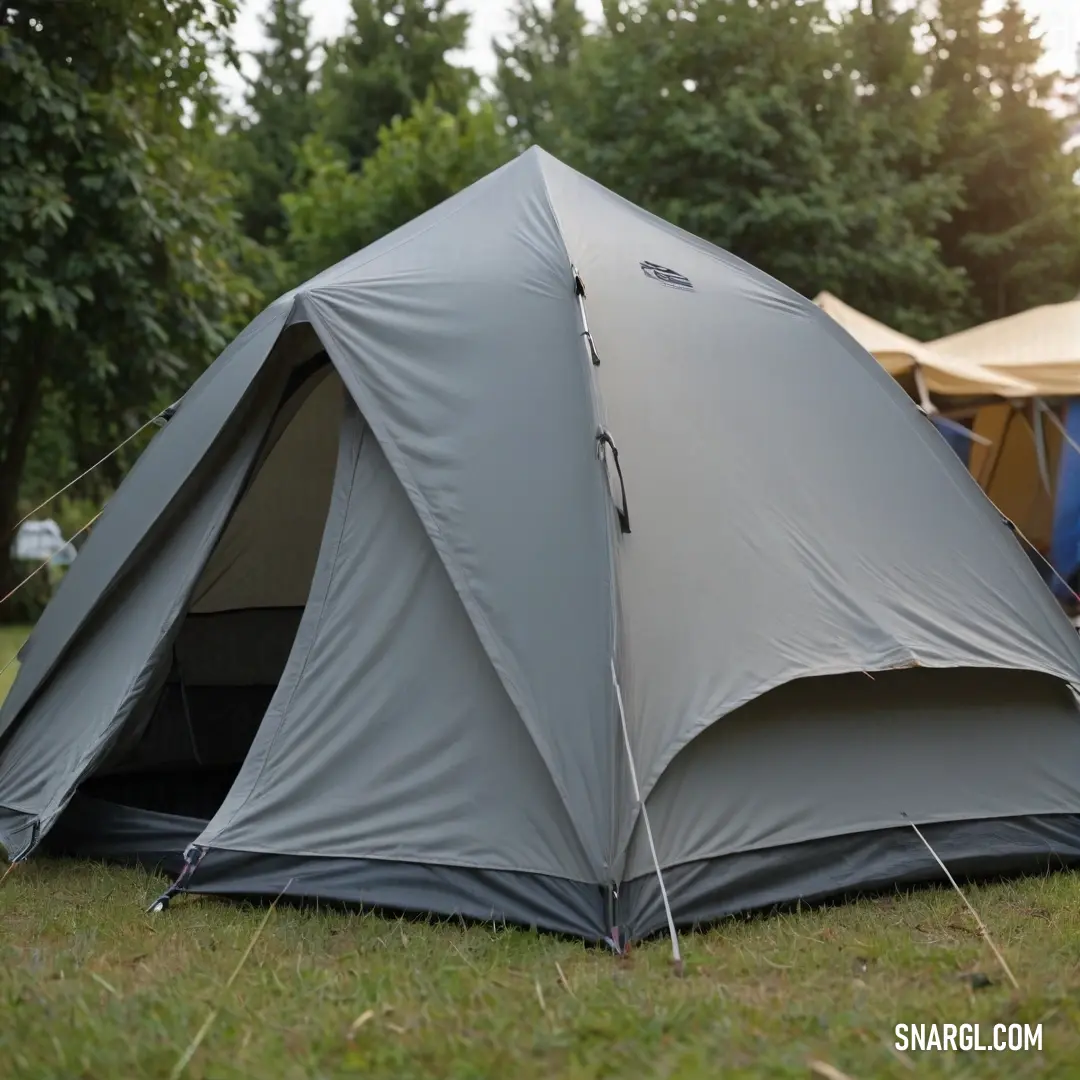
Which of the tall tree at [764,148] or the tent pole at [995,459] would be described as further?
the tall tree at [764,148]

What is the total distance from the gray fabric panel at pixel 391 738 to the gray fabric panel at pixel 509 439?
95mm

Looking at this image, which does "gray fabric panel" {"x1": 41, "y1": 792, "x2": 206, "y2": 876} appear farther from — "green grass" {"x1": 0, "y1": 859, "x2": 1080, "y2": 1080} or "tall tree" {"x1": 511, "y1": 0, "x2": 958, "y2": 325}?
"tall tree" {"x1": 511, "y1": 0, "x2": 958, "y2": 325}

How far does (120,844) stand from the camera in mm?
4812

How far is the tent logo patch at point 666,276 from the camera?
4.90 meters

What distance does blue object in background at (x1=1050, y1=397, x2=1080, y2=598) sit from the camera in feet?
32.3

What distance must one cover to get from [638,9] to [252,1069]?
56.6ft

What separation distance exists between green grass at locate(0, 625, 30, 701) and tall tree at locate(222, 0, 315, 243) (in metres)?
10.0

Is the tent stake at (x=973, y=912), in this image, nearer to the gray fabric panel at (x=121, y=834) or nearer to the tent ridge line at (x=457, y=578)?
the tent ridge line at (x=457, y=578)

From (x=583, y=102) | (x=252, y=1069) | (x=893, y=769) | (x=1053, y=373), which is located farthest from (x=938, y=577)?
(x=583, y=102)

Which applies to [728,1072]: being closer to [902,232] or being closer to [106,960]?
[106,960]

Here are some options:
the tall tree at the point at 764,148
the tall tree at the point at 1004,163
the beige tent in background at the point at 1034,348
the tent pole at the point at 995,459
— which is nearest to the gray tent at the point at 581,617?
the beige tent in background at the point at 1034,348

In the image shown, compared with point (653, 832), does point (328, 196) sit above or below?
above

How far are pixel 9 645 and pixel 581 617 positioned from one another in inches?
433

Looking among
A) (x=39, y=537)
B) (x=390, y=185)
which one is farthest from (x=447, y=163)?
(x=39, y=537)
